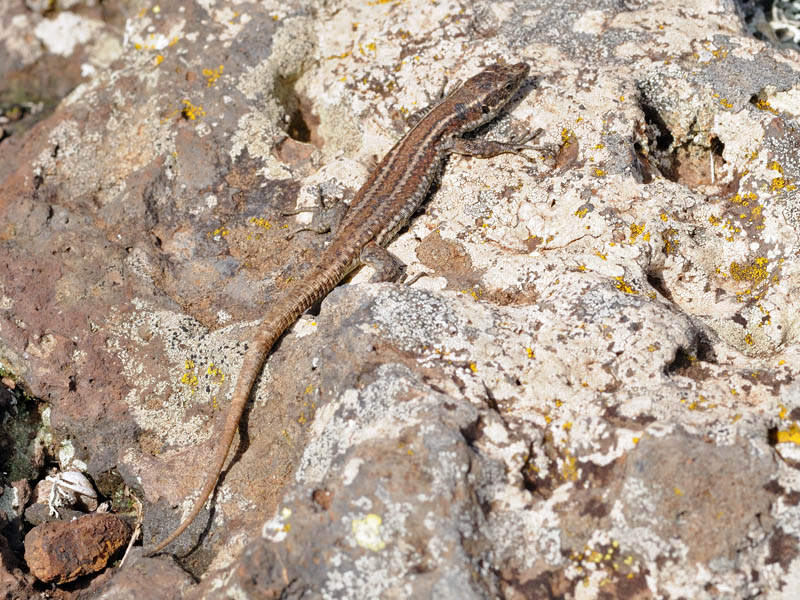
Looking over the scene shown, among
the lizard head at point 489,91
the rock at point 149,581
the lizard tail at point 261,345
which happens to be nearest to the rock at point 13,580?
the rock at point 149,581

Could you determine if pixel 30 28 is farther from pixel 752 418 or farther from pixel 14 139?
pixel 752 418

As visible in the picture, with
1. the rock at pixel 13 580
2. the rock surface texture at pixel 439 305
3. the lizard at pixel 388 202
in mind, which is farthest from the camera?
the lizard at pixel 388 202

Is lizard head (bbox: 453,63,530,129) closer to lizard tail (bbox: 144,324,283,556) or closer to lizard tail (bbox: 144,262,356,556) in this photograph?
lizard tail (bbox: 144,262,356,556)

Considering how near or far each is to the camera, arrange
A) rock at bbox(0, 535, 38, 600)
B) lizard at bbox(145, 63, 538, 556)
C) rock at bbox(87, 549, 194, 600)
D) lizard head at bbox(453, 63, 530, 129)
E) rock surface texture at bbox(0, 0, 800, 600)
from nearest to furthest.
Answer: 1. rock surface texture at bbox(0, 0, 800, 600)
2. rock at bbox(87, 549, 194, 600)
3. rock at bbox(0, 535, 38, 600)
4. lizard at bbox(145, 63, 538, 556)
5. lizard head at bbox(453, 63, 530, 129)

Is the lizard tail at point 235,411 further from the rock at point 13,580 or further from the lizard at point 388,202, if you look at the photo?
the rock at point 13,580

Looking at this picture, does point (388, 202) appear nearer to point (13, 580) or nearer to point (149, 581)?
point (149, 581)

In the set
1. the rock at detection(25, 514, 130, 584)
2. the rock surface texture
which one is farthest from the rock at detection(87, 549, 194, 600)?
→ the rock at detection(25, 514, 130, 584)
